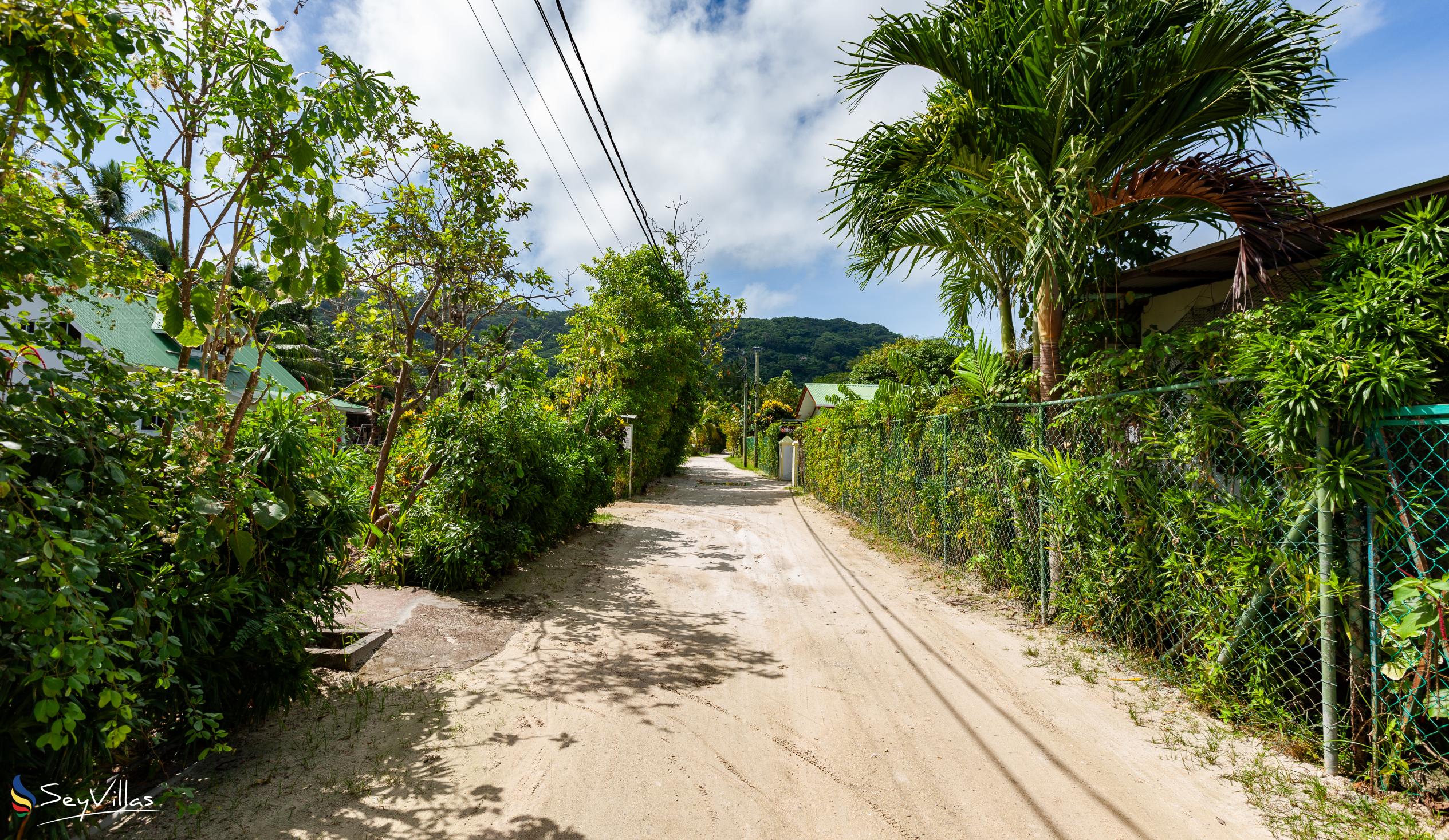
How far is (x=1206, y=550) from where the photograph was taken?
3326 millimetres

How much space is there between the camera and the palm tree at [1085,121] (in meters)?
4.07

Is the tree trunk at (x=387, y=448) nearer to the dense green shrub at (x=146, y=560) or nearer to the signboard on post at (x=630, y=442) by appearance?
the dense green shrub at (x=146, y=560)

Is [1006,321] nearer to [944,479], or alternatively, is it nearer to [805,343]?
[944,479]

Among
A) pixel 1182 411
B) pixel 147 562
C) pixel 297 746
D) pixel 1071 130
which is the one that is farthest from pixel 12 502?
pixel 1071 130

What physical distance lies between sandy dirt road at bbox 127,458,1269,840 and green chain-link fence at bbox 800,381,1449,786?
1.87ft

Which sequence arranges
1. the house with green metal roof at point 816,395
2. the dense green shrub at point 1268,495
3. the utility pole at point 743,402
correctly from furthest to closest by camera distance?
the utility pole at point 743,402, the house with green metal roof at point 816,395, the dense green shrub at point 1268,495

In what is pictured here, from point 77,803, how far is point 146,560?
836 mm

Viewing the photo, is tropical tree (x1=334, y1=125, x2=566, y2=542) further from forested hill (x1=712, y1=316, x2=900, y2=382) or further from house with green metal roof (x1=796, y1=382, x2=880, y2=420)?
forested hill (x1=712, y1=316, x2=900, y2=382)

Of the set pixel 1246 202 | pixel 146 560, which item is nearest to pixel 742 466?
pixel 1246 202

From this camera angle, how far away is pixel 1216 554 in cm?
327

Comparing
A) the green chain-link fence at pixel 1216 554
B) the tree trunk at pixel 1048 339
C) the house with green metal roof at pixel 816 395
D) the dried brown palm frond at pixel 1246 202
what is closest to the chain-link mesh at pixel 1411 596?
the green chain-link fence at pixel 1216 554

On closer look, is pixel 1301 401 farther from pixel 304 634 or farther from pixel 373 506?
pixel 373 506

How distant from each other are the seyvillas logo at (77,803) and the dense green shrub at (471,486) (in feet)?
11.1

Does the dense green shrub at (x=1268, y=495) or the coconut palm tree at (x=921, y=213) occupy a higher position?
the coconut palm tree at (x=921, y=213)
